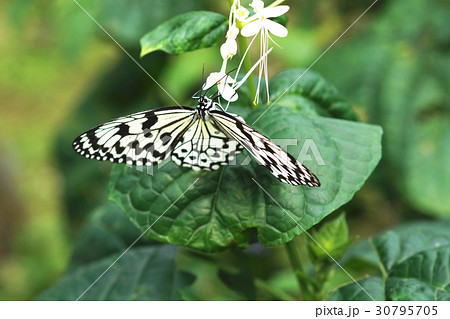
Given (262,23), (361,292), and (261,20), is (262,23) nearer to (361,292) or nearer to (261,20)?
(261,20)

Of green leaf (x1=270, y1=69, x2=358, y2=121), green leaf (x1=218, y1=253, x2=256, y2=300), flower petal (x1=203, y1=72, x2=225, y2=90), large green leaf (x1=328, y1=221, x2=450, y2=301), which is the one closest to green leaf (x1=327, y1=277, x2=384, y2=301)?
large green leaf (x1=328, y1=221, x2=450, y2=301)

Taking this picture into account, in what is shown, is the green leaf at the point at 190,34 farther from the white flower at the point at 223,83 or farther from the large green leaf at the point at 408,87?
the large green leaf at the point at 408,87

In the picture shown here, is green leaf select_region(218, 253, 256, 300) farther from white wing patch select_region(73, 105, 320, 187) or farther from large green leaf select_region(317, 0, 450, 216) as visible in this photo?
large green leaf select_region(317, 0, 450, 216)

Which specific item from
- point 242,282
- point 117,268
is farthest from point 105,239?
point 242,282

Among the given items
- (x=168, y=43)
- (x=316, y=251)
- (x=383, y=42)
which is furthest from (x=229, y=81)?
(x=383, y=42)

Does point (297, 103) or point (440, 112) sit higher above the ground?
point (297, 103)
